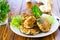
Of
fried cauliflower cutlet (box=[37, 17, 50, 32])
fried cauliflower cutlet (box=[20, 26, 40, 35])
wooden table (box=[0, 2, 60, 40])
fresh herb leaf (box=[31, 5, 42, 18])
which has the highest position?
fresh herb leaf (box=[31, 5, 42, 18])

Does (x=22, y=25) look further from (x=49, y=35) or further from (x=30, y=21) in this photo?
(x=49, y=35)

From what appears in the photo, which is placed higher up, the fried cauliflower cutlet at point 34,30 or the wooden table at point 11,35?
the fried cauliflower cutlet at point 34,30

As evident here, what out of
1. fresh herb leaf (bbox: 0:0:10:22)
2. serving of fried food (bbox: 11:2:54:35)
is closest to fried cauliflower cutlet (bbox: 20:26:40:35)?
serving of fried food (bbox: 11:2:54:35)

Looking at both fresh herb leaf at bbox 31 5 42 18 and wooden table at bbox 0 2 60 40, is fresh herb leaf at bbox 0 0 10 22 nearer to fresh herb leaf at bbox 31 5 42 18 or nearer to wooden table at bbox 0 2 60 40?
wooden table at bbox 0 2 60 40

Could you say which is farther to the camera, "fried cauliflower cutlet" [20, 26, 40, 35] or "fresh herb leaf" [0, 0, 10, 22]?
"fresh herb leaf" [0, 0, 10, 22]

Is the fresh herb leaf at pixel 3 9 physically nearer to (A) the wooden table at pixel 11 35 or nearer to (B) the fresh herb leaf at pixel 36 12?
(A) the wooden table at pixel 11 35

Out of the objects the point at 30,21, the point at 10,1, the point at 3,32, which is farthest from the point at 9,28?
the point at 10,1

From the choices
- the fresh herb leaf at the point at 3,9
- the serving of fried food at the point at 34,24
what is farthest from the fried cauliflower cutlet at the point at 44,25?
the fresh herb leaf at the point at 3,9

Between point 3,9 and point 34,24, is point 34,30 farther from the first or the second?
point 3,9
